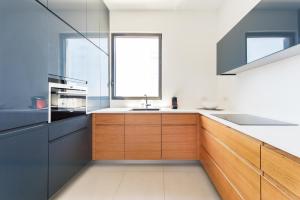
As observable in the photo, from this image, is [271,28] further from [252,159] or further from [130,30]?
[130,30]

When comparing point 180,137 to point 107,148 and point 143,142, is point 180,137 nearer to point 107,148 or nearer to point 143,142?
point 143,142

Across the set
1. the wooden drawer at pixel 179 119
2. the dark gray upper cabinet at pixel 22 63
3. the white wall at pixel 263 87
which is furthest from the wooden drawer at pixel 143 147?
the dark gray upper cabinet at pixel 22 63

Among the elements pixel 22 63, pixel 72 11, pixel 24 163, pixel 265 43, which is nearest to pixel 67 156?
pixel 24 163

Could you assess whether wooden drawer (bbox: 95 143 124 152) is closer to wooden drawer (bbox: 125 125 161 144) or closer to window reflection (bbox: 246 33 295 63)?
wooden drawer (bbox: 125 125 161 144)

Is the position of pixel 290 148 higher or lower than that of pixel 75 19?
lower

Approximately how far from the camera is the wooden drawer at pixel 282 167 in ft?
3.07

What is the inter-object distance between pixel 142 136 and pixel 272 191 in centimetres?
236

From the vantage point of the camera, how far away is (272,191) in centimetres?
114

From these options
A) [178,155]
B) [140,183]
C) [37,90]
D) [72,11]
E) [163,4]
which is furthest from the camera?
[163,4]

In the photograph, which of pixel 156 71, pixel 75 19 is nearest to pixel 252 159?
pixel 75 19

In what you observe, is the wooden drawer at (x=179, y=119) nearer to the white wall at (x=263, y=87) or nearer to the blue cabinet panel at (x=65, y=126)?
the white wall at (x=263, y=87)

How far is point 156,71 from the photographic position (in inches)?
166

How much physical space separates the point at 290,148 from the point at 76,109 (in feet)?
7.48

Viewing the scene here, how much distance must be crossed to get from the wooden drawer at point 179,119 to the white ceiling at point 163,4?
1.94m
